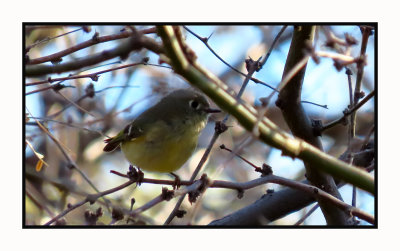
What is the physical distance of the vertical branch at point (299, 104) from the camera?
6.87ft

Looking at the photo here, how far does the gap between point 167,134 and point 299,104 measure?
0.53 meters

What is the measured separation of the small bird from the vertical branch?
29 cm

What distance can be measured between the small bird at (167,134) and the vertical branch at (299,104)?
0.29 metres

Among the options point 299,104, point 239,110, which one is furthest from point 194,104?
point 239,110

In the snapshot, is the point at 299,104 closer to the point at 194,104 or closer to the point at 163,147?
the point at 194,104

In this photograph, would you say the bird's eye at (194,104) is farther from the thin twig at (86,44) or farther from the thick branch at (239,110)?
the thick branch at (239,110)

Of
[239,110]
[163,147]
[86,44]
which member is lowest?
[239,110]

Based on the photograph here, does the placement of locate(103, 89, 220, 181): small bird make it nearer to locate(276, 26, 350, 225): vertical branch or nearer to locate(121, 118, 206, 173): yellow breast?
locate(121, 118, 206, 173): yellow breast

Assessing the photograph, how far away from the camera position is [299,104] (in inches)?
83.9

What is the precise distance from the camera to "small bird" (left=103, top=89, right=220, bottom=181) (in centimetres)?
210

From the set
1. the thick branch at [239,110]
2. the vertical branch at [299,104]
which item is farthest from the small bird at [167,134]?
the thick branch at [239,110]

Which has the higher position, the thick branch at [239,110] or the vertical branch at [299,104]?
the vertical branch at [299,104]
